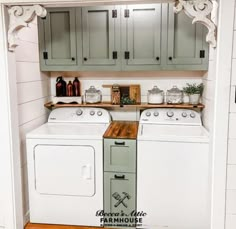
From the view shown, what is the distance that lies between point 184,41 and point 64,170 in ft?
5.59

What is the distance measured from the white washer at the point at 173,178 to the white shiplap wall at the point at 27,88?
110 cm

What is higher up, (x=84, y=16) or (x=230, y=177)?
(x=84, y=16)

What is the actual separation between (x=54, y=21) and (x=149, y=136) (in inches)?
60.7

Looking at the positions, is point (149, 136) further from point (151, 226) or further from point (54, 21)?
point (54, 21)

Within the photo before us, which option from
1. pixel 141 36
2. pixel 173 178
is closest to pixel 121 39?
pixel 141 36

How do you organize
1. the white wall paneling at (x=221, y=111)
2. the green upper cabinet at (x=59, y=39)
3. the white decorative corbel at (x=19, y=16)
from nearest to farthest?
1. the white wall paneling at (x=221, y=111)
2. the white decorative corbel at (x=19, y=16)
3. the green upper cabinet at (x=59, y=39)

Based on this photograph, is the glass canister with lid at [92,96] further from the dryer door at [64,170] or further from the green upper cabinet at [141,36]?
the dryer door at [64,170]

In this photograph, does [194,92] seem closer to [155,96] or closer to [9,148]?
[155,96]

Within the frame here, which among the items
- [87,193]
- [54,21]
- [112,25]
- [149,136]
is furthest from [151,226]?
[54,21]

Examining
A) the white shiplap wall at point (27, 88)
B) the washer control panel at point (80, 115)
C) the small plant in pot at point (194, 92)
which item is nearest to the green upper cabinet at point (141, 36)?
the small plant in pot at point (194, 92)

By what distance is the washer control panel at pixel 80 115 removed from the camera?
3135 millimetres

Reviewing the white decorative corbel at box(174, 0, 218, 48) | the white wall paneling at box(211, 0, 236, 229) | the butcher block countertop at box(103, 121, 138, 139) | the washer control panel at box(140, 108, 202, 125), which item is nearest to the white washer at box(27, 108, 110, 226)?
the butcher block countertop at box(103, 121, 138, 139)

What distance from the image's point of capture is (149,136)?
8.35ft

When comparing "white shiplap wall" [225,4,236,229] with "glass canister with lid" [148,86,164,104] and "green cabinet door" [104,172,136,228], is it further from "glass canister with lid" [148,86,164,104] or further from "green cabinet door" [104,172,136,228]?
"glass canister with lid" [148,86,164,104]
